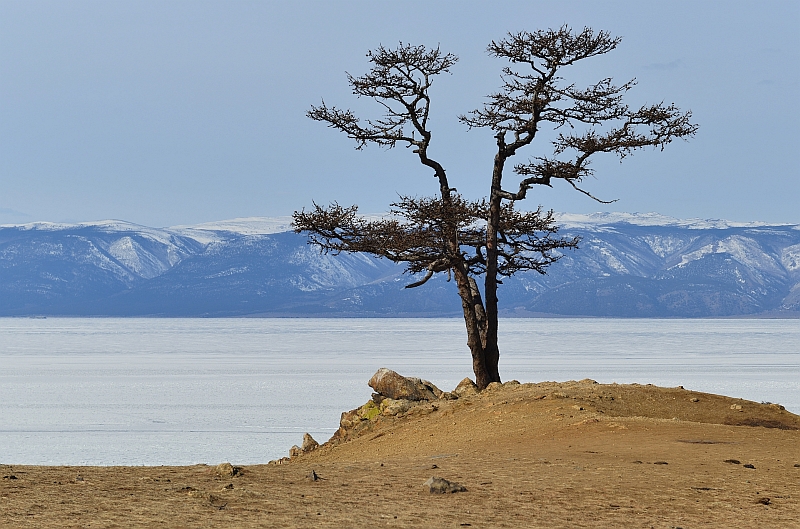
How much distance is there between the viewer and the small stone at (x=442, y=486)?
1042 cm

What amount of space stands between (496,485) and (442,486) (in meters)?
0.78

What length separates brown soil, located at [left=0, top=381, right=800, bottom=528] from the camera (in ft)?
30.3

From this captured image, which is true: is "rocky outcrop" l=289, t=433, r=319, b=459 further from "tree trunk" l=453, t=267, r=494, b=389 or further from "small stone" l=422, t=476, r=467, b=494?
"small stone" l=422, t=476, r=467, b=494

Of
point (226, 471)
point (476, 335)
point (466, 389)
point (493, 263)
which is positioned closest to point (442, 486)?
point (226, 471)

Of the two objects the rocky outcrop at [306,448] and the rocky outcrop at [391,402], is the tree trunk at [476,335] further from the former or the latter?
the rocky outcrop at [306,448]

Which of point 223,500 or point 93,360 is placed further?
point 93,360

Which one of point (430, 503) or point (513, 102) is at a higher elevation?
point (513, 102)

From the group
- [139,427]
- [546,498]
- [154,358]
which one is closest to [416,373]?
[139,427]

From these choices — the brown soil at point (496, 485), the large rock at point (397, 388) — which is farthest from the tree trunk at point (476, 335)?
the brown soil at point (496, 485)

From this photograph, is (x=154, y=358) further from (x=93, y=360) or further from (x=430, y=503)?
(x=430, y=503)

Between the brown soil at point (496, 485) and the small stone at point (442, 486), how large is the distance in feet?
0.38

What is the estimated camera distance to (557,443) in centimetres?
1480

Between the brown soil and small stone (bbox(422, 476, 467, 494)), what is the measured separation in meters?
0.12

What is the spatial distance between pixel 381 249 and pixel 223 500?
14.3 metres
